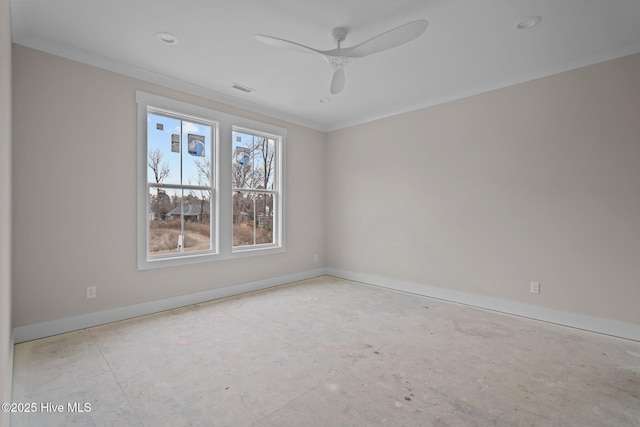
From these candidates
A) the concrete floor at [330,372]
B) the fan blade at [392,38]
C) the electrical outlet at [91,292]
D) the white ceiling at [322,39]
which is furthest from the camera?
the electrical outlet at [91,292]

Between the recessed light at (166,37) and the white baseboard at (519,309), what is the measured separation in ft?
13.2

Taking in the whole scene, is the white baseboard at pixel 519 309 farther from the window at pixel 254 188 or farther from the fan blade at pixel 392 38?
the fan blade at pixel 392 38

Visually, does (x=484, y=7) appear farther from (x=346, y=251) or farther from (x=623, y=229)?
(x=346, y=251)

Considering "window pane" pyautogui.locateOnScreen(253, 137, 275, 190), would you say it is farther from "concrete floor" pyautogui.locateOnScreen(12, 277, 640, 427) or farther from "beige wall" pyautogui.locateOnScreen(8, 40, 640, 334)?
"concrete floor" pyautogui.locateOnScreen(12, 277, 640, 427)

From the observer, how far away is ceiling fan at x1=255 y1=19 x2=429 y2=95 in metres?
2.07

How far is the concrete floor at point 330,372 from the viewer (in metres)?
1.80

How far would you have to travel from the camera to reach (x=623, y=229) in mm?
2938

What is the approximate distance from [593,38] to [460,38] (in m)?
1.20

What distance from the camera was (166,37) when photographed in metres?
2.75

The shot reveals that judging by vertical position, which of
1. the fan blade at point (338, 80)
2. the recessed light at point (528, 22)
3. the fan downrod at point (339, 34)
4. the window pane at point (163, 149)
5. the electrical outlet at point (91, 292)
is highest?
the recessed light at point (528, 22)

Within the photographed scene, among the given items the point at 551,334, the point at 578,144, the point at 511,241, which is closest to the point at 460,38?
the point at 578,144

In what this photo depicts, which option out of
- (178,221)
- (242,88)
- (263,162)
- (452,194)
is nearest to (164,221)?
(178,221)

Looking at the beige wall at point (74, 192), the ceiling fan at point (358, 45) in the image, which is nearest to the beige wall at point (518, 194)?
the ceiling fan at point (358, 45)

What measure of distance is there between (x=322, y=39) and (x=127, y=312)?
341cm
